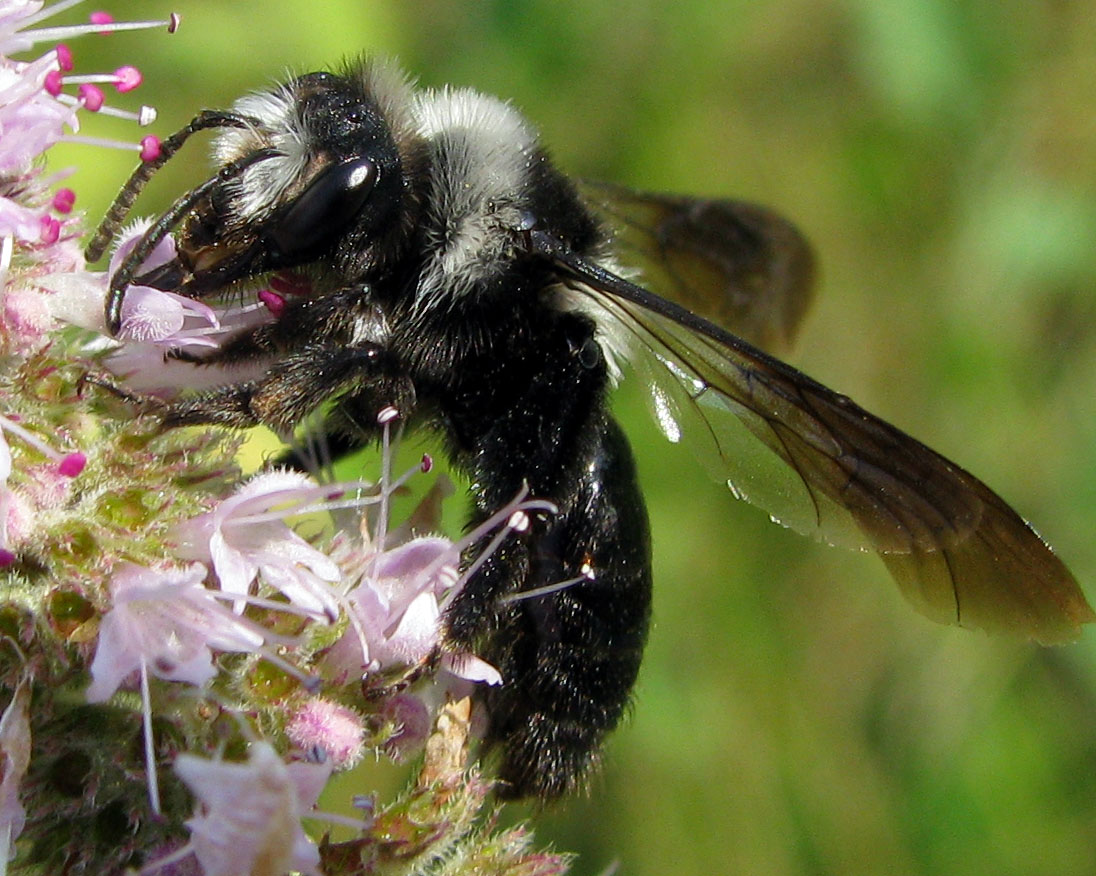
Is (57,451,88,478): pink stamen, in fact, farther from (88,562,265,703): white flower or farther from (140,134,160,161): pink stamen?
(140,134,160,161): pink stamen

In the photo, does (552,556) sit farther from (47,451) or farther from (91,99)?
(91,99)

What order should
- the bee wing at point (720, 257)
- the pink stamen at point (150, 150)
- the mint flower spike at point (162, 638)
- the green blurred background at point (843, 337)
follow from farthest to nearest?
the green blurred background at point (843, 337)
the bee wing at point (720, 257)
the pink stamen at point (150, 150)
the mint flower spike at point (162, 638)

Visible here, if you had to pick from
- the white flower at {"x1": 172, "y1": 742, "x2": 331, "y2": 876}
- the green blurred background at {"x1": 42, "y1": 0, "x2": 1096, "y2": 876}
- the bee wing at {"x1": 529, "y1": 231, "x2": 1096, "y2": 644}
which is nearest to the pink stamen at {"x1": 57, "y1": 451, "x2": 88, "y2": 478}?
the white flower at {"x1": 172, "y1": 742, "x2": 331, "y2": 876}

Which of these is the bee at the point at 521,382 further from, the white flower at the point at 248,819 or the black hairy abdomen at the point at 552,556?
the white flower at the point at 248,819

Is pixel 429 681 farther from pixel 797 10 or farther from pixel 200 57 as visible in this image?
pixel 797 10

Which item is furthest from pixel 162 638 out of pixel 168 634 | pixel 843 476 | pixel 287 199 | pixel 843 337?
pixel 843 337

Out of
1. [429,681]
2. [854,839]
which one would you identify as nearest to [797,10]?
[854,839]

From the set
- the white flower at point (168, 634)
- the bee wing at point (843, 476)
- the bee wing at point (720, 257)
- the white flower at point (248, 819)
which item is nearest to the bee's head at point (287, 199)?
the bee wing at point (843, 476)

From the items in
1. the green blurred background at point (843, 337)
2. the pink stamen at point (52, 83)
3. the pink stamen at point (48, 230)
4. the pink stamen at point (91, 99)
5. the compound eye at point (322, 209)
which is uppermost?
the compound eye at point (322, 209)

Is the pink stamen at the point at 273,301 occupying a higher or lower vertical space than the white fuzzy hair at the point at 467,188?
lower
